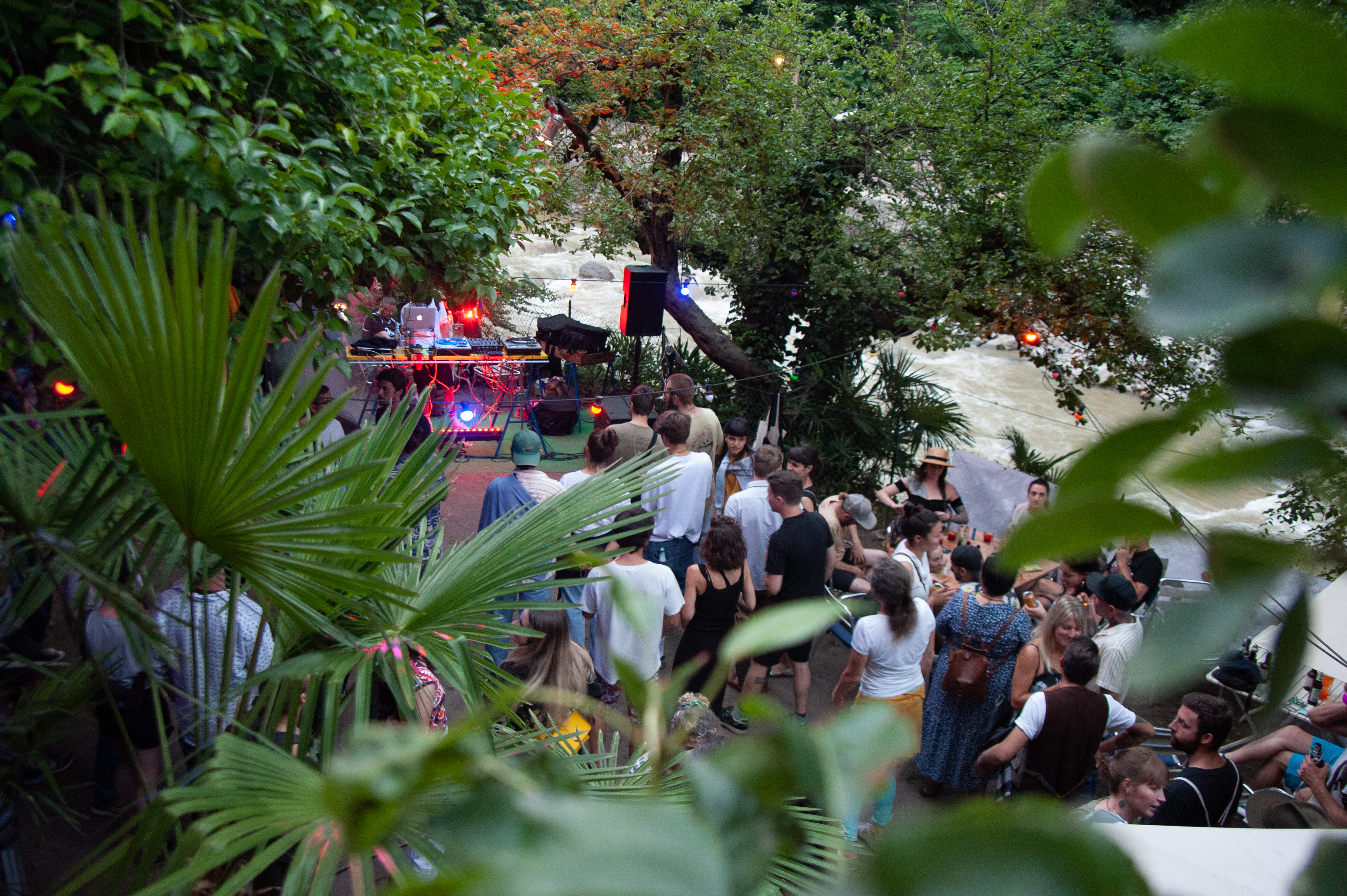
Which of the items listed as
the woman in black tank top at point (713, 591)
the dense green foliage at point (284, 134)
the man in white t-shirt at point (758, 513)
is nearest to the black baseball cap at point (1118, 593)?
the man in white t-shirt at point (758, 513)

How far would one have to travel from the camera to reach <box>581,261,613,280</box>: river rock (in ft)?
71.4

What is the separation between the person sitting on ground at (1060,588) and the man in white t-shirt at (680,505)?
6.63 ft

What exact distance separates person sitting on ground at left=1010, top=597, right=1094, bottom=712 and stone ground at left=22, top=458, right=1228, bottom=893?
489 millimetres

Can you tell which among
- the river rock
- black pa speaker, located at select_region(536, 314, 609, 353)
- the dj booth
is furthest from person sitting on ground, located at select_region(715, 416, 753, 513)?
the river rock

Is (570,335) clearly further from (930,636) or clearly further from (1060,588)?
(930,636)

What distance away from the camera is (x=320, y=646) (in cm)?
223

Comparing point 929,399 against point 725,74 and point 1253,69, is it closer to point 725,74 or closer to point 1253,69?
point 725,74

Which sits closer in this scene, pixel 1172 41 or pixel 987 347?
pixel 1172 41

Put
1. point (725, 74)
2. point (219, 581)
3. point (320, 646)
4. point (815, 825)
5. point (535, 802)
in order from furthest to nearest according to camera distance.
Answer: point (725, 74) → point (219, 581) → point (320, 646) → point (815, 825) → point (535, 802)

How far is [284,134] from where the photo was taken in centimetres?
303

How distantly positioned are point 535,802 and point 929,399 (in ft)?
31.8

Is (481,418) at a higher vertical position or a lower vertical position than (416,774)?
lower

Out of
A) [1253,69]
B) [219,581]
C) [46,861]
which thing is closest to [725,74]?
[219,581]

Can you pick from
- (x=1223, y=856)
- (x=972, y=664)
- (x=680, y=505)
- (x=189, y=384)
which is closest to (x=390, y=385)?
(x=680, y=505)
